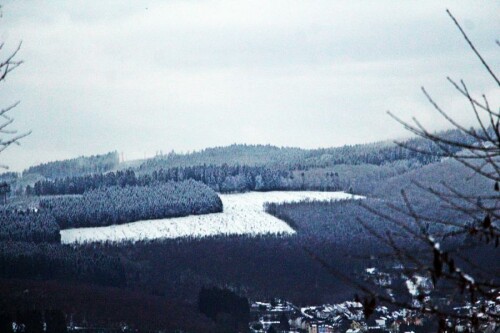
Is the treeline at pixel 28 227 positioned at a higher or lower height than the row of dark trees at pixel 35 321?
higher

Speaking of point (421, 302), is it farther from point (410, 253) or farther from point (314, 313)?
point (314, 313)

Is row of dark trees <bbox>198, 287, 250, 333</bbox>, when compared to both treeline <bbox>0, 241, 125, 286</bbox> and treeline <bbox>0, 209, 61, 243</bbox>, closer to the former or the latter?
treeline <bbox>0, 241, 125, 286</bbox>

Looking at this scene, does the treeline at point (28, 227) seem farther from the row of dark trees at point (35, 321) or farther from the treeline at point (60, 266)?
the row of dark trees at point (35, 321)

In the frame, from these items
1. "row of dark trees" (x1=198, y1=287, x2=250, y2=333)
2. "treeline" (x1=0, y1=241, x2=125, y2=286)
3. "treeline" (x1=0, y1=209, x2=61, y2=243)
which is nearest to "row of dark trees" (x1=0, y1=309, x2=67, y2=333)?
"row of dark trees" (x1=198, y1=287, x2=250, y2=333)

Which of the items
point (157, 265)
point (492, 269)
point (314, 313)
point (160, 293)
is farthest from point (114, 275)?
point (492, 269)

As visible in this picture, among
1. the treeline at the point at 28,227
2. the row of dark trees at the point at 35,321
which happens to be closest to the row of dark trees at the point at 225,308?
the row of dark trees at the point at 35,321
